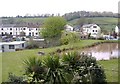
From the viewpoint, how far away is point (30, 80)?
18.1 ft

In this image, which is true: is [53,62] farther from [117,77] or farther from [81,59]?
[117,77]

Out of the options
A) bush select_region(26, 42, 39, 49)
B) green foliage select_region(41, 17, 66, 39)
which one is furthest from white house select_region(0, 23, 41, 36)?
bush select_region(26, 42, 39, 49)

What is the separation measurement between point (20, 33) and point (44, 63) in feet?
84.1

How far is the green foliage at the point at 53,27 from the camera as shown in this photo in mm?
20641

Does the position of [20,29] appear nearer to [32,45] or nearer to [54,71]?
[32,45]

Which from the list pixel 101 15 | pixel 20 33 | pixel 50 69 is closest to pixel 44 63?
pixel 50 69

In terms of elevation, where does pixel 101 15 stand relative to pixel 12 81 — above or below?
above

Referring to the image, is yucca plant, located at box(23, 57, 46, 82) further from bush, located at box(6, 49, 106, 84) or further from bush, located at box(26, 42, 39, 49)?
bush, located at box(26, 42, 39, 49)

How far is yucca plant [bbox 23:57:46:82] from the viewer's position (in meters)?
5.62

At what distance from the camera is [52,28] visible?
21016 mm

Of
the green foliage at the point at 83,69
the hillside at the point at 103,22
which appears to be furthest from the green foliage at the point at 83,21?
the green foliage at the point at 83,69

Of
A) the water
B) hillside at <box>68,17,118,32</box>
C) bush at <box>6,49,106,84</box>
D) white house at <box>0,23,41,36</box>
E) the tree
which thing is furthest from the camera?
white house at <box>0,23,41,36</box>

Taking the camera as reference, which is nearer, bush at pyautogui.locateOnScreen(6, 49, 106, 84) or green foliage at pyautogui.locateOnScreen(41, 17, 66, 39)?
bush at pyautogui.locateOnScreen(6, 49, 106, 84)

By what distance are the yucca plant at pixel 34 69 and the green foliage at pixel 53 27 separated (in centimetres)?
1455
